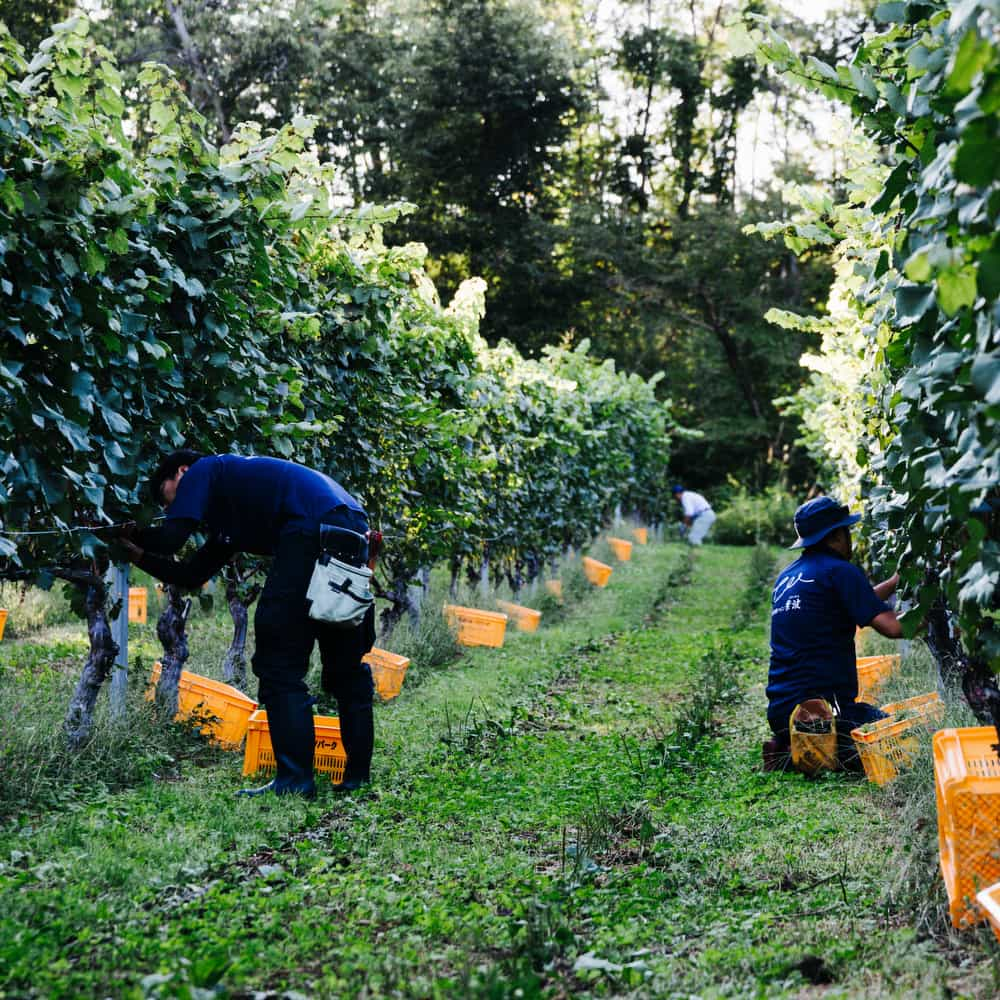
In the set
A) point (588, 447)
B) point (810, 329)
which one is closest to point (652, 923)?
point (810, 329)

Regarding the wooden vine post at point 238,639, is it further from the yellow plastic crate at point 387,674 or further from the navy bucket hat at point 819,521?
the navy bucket hat at point 819,521

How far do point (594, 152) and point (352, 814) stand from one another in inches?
1468

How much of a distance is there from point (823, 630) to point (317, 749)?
8.55ft

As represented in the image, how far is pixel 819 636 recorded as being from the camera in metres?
5.64

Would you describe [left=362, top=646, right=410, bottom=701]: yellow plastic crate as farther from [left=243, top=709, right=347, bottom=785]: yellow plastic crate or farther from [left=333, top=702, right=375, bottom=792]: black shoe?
[left=333, top=702, right=375, bottom=792]: black shoe

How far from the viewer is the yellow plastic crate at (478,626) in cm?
1034

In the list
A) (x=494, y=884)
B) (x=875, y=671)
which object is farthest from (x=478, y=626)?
(x=494, y=884)

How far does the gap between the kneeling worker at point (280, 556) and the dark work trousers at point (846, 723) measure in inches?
82.9

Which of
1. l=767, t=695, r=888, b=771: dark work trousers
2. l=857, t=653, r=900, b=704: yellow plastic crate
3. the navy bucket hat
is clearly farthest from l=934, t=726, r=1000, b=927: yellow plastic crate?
l=857, t=653, r=900, b=704: yellow plastic crate

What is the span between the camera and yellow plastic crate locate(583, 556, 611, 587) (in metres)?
15.8

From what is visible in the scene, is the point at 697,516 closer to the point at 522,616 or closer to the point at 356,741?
the point at 522,616

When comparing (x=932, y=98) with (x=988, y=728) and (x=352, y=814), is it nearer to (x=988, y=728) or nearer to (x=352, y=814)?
(x=988, y=728)

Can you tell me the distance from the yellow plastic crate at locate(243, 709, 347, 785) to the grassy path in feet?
0.71

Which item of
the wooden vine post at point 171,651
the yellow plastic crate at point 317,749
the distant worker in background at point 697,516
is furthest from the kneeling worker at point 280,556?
the distant worker in background at point 697,516
